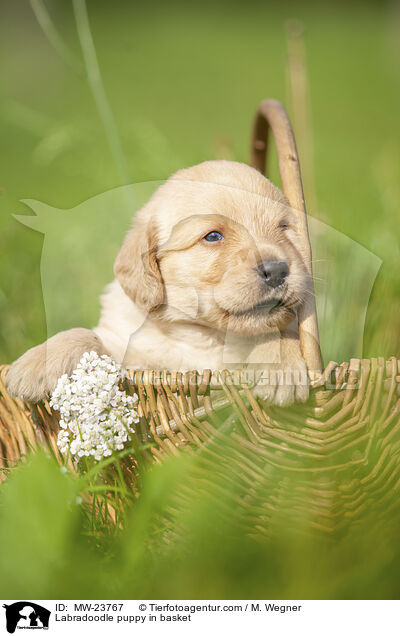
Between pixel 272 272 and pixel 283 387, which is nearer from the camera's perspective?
pixel 283 387

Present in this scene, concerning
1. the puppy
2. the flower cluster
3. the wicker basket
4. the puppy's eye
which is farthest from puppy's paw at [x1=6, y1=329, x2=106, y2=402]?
the puppy's eye

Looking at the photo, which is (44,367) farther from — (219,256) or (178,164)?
(178,164)

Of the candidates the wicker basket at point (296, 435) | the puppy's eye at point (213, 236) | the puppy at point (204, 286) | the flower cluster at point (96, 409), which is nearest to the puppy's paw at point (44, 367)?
the puppy at point (204, 286)

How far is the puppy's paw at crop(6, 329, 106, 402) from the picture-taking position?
177 cm

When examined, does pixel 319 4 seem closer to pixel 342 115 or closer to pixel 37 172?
pixel 342 115

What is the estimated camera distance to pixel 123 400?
5.08 feet

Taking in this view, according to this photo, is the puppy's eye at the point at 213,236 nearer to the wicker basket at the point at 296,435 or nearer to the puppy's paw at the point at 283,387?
the wicker basket at the point at 296,435

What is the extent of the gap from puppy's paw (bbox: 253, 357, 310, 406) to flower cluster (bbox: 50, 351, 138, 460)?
0.37m

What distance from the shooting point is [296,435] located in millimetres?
1469

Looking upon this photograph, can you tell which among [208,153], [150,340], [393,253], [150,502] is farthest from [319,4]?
[150,502]

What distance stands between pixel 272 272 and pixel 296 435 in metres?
0.48
